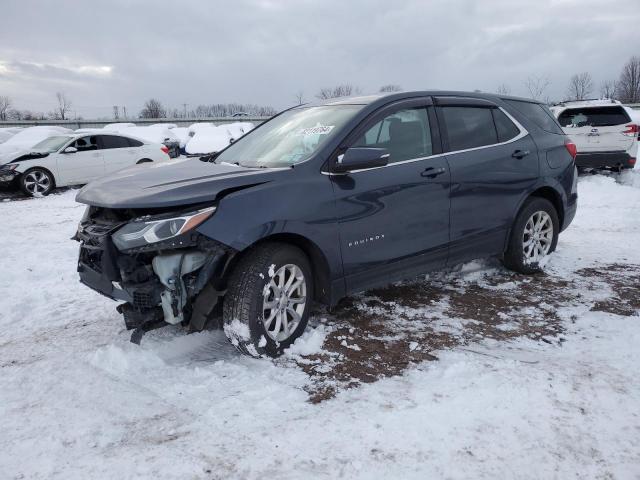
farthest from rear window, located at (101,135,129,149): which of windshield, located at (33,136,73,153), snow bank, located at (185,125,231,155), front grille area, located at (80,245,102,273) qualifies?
front grille area, located at (80,245,102,273)

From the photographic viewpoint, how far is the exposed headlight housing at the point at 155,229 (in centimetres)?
294

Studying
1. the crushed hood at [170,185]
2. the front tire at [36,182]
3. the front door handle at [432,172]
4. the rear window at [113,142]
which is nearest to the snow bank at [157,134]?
the rear window at [113,142]

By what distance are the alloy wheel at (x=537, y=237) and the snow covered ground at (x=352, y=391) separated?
430mm

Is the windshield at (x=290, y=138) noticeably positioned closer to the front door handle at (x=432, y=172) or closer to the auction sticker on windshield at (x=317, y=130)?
the auction sticker on windshield at (x=317, y=130)

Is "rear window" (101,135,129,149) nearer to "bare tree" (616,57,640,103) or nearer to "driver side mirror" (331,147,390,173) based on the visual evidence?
"driver side mirror" (331,147,390,173)

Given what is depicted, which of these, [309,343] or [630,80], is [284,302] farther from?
[630,80]

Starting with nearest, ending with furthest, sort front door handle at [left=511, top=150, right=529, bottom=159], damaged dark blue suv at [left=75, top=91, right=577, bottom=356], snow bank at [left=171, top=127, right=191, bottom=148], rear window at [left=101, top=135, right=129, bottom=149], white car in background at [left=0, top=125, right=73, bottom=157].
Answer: damaged dark blue suv at [left=75, top=91, right=577, bottom=356] → front door handle at [left=511, top=150, right=529, bottom=159] → rear window at [left=101, top=135, right=129, bottom=149] → white car in background at [left=0, top=125, right=73, bottom=157] → snow bank at [left=171, top=127, right=191, bottom=148]

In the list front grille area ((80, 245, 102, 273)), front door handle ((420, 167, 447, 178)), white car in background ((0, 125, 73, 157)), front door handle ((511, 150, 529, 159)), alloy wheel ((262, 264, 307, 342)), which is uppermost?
white car in background ((0, 125, 73, 157))

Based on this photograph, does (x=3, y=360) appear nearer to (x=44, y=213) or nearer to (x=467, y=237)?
(x=467, y=237)

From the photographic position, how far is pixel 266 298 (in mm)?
A: 3264

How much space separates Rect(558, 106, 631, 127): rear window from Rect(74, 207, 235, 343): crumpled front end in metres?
11.3

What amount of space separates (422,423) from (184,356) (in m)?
1.71

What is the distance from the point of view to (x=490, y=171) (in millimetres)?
4523

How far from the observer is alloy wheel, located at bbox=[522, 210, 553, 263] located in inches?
200
